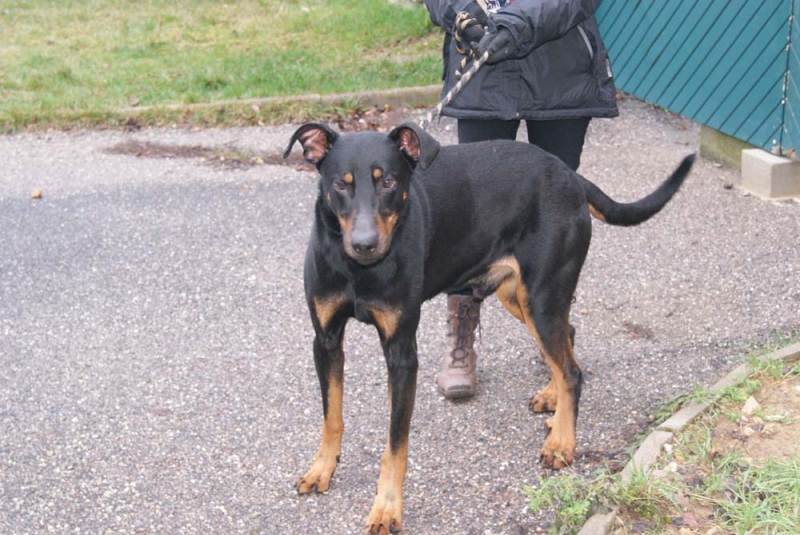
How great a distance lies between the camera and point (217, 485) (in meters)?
4.30

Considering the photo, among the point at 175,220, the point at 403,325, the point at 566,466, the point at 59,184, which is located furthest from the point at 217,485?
the point at 59,184

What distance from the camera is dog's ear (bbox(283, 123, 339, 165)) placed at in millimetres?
3740

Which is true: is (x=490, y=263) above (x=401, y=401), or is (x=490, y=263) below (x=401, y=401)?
above

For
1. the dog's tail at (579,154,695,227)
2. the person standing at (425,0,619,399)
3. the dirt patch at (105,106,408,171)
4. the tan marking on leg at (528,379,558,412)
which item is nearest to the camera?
the person standing at (425,0,619,399)

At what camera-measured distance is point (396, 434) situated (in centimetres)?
397

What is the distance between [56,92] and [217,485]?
6220 mm

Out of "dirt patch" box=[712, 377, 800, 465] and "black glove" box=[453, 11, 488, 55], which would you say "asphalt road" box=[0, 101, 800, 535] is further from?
"black glove" box=[453, 11, 488, 55]

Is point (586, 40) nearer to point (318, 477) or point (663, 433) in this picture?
point (663, 433)

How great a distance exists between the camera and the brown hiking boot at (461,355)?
4887 millimetres

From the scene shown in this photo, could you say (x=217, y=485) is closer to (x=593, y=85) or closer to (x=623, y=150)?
(x=593, y=85)

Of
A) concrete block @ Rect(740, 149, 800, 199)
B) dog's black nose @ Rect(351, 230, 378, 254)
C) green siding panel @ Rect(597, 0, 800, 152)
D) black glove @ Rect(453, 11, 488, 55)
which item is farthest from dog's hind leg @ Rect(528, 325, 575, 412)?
green siding panel @ Rect(597, 0, 800, 152)

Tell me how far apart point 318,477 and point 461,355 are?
3.31 feet

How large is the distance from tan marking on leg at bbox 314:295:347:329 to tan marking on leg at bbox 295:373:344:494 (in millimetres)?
336

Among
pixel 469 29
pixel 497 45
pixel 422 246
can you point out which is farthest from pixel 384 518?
pixel 469 29
